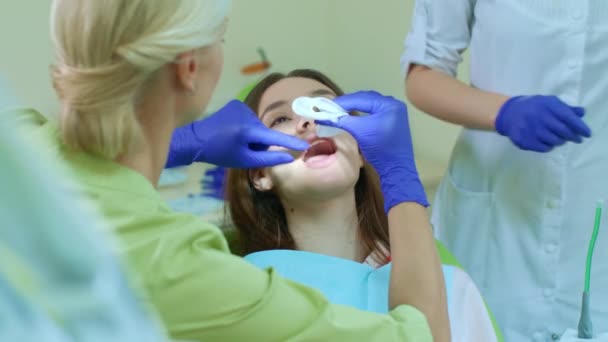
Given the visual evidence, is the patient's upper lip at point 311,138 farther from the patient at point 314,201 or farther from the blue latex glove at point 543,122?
the blue latex glove at point 543,122

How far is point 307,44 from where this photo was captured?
305cm

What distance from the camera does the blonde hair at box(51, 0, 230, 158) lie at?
749 mm

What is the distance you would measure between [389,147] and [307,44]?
1.84m

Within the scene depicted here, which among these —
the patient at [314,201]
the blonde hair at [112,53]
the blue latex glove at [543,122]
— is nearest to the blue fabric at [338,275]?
the patient at [314,201]

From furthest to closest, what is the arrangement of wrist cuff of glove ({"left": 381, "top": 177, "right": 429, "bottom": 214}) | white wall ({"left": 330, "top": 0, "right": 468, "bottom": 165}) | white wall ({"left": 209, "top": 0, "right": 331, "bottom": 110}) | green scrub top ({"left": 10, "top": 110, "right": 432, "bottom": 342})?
white wall ({"left": 209, "top": 0, "right": 331, "bottom": 110})
white wall ({"left": 330, "top": 0, "right": 468, "bottom": 165})
wrist cuff of glove ({"left": 381, "top": 177, "right": 429, "bottom": 214})
green scrub top ({"left": 10, "top": 110, "right": 432, "bottom": 342})

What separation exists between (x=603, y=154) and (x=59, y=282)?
1.24m

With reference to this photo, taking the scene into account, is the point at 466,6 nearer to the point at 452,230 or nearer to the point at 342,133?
the point at 342,133

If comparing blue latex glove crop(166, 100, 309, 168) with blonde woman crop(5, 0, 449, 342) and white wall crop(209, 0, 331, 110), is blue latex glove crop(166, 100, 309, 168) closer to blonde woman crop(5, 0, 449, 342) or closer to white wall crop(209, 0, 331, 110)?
blonde woman crop(5, 0, 449, 342)

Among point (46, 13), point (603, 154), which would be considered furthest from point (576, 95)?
point (46, 13)

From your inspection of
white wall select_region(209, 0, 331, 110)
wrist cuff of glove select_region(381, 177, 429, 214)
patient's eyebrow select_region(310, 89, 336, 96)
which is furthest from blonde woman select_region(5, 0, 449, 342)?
white wall select_region(209, 0, 331, 110)

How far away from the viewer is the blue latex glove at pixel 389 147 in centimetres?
121

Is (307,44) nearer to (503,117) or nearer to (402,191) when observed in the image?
(503,117)

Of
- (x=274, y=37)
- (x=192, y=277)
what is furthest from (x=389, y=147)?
(x=274, y=37)

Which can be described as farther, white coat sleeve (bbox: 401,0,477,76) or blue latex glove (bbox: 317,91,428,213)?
white coat sleeve (bbox: 401,0,477,76)
